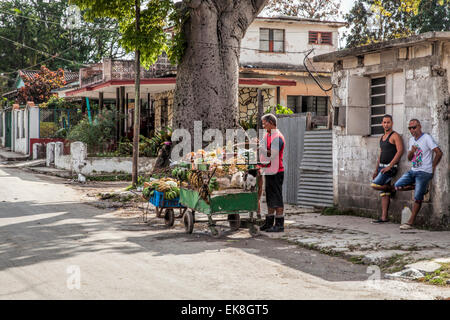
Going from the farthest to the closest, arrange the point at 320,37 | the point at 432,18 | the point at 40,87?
the point at 40,87
the point at 432,18
the point at 320,37

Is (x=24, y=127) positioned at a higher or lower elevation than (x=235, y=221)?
higher

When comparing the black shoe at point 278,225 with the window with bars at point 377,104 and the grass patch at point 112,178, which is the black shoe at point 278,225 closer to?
the window with bars at point 377,104

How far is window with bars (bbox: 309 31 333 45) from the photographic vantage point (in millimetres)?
29284

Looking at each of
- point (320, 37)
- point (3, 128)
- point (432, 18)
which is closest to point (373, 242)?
point (320, 37)

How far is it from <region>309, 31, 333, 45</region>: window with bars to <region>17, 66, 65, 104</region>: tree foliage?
19404 mm

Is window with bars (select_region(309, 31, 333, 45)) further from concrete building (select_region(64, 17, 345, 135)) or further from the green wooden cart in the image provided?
the green wooden cart

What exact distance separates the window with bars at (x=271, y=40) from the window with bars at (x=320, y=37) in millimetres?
1740

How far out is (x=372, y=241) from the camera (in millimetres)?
9055

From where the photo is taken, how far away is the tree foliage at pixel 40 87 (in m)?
40.0

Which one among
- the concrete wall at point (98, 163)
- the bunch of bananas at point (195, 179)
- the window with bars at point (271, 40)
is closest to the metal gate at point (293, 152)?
the bunch of bananas at point (195, 179)

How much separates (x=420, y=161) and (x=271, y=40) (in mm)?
19244

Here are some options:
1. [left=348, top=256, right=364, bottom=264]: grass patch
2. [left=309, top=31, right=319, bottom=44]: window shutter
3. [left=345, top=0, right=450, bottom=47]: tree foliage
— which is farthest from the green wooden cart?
[left=345, top=0, right=450, bottom=47]: tree foliage

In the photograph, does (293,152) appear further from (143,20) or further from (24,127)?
(24,127)

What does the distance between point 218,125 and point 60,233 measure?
6396 millimetres
